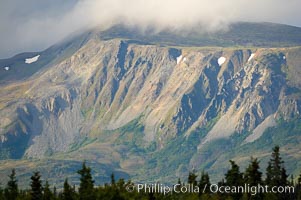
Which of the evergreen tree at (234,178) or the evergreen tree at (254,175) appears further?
the evergreen tree at (234,178)

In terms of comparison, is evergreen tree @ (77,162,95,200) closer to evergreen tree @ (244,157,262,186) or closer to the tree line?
the tree line

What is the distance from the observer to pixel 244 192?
145125 mm

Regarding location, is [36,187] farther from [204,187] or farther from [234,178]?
[204,187]

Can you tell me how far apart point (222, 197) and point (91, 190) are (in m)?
26.2

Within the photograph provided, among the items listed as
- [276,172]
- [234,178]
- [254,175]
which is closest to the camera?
[254,175]

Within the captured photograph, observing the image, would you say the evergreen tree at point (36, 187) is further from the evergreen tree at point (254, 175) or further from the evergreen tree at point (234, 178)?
the evergreen tree at point (234, 178)

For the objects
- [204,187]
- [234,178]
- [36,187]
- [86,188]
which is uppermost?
[204,187]

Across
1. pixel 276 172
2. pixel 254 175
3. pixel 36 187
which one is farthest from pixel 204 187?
pixel 36 187

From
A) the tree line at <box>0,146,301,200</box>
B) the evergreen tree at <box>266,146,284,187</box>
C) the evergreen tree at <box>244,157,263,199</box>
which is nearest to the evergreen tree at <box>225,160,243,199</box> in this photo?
the tree line at <box>0,146,301,200</box>

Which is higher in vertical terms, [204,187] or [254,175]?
[204,187]

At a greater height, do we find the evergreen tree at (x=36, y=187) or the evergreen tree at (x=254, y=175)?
the evergreen tree at (x=254, y=175)

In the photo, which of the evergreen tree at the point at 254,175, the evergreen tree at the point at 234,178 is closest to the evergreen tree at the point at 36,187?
the evergreen tree at the point at 254,175

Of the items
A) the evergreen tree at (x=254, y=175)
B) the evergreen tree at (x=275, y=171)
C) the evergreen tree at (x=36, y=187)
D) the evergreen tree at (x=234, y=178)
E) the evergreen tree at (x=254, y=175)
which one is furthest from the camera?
the evergreen tree at (x=234, y=178)

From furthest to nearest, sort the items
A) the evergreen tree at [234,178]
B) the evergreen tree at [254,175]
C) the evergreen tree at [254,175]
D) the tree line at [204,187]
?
1. the evergreen tree at [234,178]
2. the tree line at [204,187]
3. the evergreen tree at [254,175]
4. the evergreen tree at [254,175]
